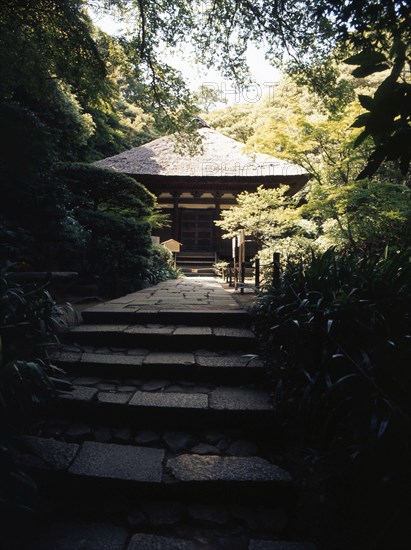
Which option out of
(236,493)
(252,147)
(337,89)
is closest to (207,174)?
(252,147)

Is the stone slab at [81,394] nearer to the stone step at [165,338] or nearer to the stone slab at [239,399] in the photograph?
the stone step at [165,338]

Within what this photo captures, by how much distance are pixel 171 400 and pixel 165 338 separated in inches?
37.1

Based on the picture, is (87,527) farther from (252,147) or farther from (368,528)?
(252,147)

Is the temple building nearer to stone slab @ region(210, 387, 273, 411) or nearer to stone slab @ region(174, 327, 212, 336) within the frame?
stone slab @ region(174, 327, 212, 336)

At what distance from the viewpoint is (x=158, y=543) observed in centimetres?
129

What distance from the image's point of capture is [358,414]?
1.60m

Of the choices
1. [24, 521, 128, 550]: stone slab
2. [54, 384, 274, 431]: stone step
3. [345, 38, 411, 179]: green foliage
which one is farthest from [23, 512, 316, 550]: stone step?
[345, 38, 411, 179]: green foliage

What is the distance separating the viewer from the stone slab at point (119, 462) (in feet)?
5.05

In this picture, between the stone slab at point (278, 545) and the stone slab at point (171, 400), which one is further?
the stone slab at point (171, 400)

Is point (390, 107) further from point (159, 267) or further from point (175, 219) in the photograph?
point (175, 219)

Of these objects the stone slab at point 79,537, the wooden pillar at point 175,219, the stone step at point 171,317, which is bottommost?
the stone slab at point 79,537

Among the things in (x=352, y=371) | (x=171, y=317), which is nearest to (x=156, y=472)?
(x=352, y=371)

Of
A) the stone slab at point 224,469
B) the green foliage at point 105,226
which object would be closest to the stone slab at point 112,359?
the stone slab at point 224,469

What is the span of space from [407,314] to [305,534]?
1.52 m
